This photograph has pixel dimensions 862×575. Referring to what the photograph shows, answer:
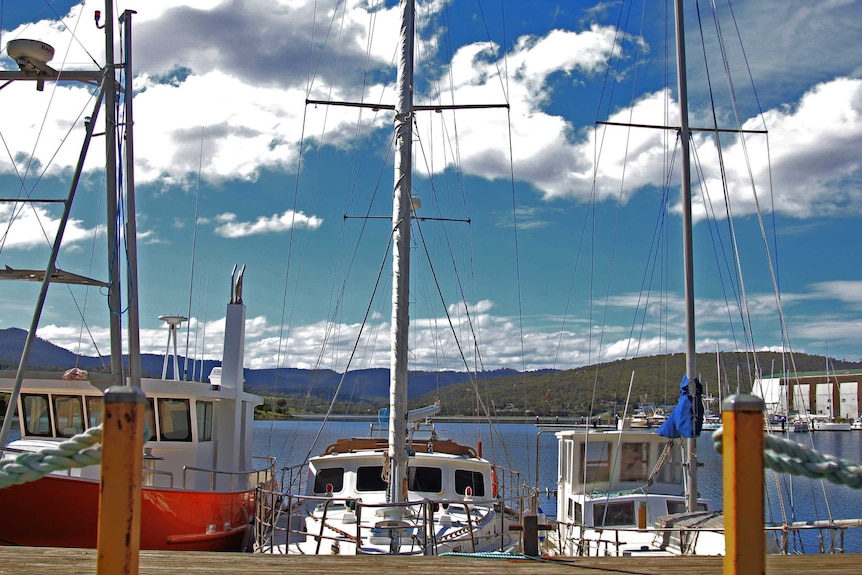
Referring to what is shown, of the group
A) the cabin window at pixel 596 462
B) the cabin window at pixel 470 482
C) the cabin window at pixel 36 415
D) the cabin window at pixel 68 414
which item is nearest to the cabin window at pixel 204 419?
the cabin window at pixel 68 414

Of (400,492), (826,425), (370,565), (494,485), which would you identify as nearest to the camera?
(370,565)

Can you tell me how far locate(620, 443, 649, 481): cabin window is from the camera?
18.4m

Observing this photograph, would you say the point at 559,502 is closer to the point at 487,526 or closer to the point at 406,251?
the point at 487,526

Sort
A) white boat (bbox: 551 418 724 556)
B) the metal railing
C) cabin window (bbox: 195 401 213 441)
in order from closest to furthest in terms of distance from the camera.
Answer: the metal railing, cabin window (bbox: 195 401 213 441), white boat (bbox: 551 418 724 556)

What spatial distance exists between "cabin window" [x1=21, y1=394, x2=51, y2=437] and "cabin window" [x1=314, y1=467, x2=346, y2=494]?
5.45 m

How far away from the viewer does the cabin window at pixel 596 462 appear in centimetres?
1834

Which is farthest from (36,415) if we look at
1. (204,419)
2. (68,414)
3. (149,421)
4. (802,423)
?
(802,423)

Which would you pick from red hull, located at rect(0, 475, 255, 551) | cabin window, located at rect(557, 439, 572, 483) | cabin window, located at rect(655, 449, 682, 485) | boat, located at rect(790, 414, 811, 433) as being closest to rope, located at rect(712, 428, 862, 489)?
red hull, located at rect(0, 475, 255, 551)

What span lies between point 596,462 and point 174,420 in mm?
9672

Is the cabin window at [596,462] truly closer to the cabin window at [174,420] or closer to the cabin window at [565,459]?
the cabin window at [565,459]

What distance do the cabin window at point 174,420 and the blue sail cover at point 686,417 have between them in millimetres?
9584

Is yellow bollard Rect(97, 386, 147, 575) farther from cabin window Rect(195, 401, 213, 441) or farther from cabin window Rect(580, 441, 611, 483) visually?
cabin window Rect(580, 441, 611, 483)

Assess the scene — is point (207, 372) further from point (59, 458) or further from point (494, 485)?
point (59, 458)

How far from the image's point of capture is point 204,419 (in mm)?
16281
